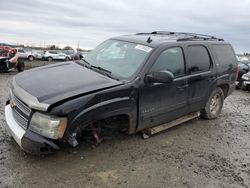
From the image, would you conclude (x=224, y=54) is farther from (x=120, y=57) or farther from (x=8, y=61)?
(x=8, y=61)

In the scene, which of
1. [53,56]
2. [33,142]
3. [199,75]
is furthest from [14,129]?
[53,56]

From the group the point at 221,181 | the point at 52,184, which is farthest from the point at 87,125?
the point at 221,181

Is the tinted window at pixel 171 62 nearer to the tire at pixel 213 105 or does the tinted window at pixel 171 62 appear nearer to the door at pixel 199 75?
the door at pixel 199 75

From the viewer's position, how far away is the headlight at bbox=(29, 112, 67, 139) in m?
3.46

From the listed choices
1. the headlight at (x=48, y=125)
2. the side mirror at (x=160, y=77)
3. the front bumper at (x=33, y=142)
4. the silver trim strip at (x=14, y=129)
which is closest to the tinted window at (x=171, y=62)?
the side mirror at (x=160, y=77)

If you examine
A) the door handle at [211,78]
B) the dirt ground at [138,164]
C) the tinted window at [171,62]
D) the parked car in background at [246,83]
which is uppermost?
the tinted window at [171,62]

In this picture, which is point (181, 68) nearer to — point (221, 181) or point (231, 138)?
point (231, 138)

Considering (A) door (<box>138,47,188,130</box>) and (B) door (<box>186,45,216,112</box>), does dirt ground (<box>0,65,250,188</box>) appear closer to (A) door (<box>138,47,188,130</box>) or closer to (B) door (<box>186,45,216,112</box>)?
(A) door (<box>138,47,188,130</box>)

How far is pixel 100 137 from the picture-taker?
14.3 ft

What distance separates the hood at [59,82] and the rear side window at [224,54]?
122 inches

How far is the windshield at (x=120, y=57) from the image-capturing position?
4551 millimetres

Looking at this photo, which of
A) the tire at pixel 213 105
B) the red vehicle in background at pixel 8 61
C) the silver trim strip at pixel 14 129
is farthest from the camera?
the red vehicle in background at pixel 8 61

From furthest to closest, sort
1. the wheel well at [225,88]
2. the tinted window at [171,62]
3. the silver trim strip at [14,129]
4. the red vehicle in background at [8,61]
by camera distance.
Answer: the red vehicle in background at [8,61]
the wheel well at [225,88]
the tinted window at [171,62]
the silver trim strip at [14,129]

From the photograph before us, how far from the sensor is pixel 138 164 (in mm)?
4051
